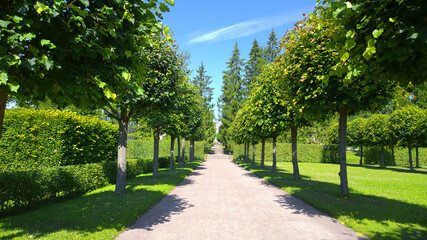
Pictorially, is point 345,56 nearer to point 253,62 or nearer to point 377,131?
point 377,131

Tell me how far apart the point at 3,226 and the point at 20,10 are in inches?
192

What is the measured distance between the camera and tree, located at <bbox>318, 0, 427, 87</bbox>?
2.90 m

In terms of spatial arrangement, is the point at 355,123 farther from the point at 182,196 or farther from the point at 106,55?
the point at 106,55

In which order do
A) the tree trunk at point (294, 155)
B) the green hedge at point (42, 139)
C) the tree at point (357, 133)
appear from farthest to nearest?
the tree at point (357, 133)
the tree trunk at point (294, 155)
the green hedge at point (42, 139)

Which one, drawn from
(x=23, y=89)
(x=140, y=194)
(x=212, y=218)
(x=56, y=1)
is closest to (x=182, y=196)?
(x=140, y=194)

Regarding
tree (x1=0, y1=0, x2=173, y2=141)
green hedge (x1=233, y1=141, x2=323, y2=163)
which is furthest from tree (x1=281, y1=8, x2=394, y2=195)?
green hedge (x1=233, y1=141, x2=323, y2=163)

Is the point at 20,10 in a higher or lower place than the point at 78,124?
higher

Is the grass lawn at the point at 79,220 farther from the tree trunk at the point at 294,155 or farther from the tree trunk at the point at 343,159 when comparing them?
the tree trunk at the point at 294,155

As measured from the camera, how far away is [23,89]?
396 centimetres

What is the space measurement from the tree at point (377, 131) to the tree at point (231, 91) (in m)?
24.3

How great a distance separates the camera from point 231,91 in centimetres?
5247

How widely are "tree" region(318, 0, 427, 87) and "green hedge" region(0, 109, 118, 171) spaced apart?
12.0 meters

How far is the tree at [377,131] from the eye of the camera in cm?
2792

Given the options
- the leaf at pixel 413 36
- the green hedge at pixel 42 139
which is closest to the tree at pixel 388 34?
the leaf at pixel 413 36
